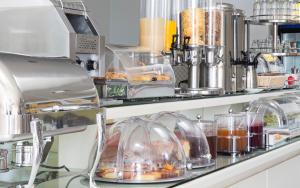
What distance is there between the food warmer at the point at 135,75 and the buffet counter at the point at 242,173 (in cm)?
35

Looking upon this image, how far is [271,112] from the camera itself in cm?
300

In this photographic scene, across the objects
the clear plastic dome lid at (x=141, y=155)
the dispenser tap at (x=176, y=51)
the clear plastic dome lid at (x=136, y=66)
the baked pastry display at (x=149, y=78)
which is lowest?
the clear plastic dome lid at (x=141, y=155)

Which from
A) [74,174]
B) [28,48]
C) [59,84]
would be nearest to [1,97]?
[59,84]

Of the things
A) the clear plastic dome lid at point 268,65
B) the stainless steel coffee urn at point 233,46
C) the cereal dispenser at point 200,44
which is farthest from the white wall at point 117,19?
the clear plastic dome lid at point 268,65

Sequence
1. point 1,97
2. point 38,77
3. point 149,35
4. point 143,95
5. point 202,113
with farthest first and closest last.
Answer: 1. point 202,113
2. point 149,35
3. point 143,95
4. point 38,77
5. point 1,97

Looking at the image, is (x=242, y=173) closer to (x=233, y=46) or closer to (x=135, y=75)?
(x=135, y=75)

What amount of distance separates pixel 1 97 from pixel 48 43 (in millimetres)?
428

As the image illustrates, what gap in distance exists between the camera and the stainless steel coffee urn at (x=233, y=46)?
9.67 ft

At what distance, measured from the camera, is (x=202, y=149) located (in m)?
2.15

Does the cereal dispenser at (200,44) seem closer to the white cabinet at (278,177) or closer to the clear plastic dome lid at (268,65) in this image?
the white cabinet at (278,177)

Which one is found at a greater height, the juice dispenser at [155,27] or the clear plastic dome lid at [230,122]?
the juice dispenser at [155,27]

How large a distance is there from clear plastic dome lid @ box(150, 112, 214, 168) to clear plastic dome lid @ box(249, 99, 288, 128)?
33.6 inches

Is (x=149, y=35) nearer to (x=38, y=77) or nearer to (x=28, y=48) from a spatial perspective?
(x=28, y=48)

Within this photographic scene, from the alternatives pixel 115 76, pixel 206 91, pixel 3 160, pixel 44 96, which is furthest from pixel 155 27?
pixel 44 96
